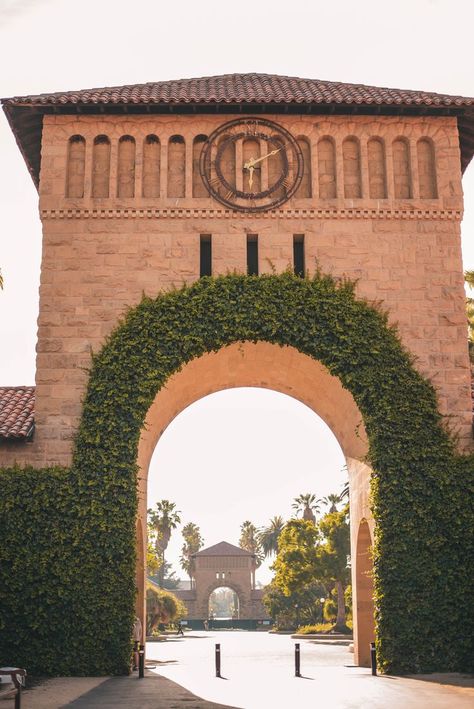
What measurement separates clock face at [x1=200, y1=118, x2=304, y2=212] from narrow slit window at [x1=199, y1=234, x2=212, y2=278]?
39.1 inches

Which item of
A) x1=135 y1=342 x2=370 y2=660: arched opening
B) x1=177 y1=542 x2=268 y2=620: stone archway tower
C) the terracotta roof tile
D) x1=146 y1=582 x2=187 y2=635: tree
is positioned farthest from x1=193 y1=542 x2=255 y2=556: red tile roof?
the terracotta roof tile

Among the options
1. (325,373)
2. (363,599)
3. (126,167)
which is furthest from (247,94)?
(363,599)

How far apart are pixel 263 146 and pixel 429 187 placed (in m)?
4.09

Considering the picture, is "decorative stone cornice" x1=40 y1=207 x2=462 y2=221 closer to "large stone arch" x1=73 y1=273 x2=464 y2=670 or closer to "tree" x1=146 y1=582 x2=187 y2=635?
"large stone arch" x1=73 y1=273 x2=464 y2=670

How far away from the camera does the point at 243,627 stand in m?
86.5

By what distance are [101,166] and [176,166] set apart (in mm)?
1791

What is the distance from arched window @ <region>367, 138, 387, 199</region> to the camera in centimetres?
2048

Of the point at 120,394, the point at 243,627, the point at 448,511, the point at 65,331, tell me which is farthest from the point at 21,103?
the point at 243,627

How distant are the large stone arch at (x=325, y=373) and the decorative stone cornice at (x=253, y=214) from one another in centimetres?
160

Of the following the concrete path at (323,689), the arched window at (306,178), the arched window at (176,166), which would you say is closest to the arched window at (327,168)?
the arched window at (306,178)

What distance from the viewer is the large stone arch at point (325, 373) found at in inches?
701

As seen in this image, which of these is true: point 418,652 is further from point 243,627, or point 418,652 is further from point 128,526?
point 243,627

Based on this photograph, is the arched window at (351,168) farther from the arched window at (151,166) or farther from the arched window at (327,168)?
the arched window at (151,166)

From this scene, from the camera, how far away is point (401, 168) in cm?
2066
